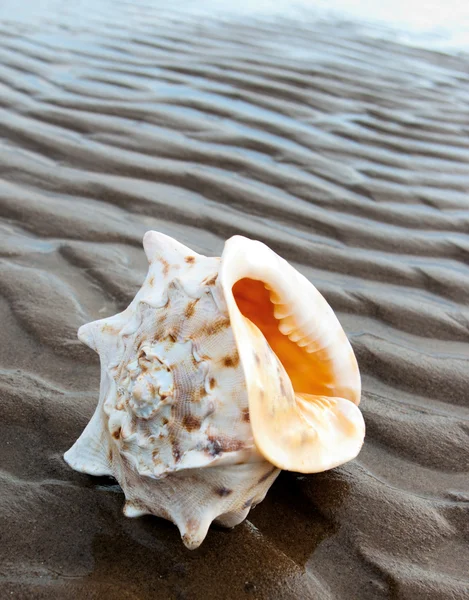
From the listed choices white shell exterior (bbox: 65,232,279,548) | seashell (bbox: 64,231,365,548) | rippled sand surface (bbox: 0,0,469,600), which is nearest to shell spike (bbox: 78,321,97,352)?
seashell (bbox: 64,231,365,548)

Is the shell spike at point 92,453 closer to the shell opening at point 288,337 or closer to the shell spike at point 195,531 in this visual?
the shell spike at point 195,531

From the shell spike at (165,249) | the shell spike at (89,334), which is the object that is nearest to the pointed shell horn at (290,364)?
the shell spike at (165,249)

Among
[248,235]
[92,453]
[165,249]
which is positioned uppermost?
[165,249]

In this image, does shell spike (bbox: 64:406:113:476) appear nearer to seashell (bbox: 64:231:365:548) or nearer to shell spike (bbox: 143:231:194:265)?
seashell (bbox: 64:231:365:548)

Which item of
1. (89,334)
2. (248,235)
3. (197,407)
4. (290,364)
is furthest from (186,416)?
(248,235)

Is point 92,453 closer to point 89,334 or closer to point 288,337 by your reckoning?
point 89,334

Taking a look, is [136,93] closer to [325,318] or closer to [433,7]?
[325,318]

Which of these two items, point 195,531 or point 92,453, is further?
point 92,453
